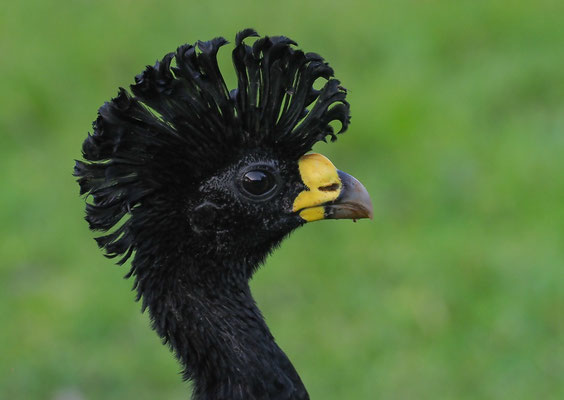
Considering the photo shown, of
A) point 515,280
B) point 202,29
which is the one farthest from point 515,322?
point 202,29

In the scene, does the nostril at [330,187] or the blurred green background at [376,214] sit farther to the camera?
the blurred green background at [376,214]

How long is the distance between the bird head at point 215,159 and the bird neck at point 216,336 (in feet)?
0.28

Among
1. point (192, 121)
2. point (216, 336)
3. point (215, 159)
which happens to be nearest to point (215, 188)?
point (215, 159)

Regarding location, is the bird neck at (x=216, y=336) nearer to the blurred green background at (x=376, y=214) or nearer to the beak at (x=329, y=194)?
the beak at (x=329, y=194)

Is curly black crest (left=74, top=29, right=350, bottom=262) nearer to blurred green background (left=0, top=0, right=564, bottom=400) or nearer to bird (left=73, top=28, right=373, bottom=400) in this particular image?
bird (left=73, top=28, right=373, bottom=400)

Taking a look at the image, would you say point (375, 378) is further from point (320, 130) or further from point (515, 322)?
point (320, 130)

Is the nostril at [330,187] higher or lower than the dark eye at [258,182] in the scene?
lower

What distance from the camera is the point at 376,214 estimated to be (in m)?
8.47

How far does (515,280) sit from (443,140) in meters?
1.77

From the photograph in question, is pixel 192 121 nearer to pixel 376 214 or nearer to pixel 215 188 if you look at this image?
pixel 215 188

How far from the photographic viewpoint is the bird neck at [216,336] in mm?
3975

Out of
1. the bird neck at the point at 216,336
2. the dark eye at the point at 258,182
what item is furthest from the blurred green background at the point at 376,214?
the dark eye at the point at 258,182

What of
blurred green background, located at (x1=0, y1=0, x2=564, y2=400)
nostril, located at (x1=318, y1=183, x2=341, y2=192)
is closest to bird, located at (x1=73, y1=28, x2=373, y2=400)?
nostril, located at (x1=318, y1=183, x2=341, y2=192)

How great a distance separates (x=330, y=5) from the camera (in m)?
10.8
